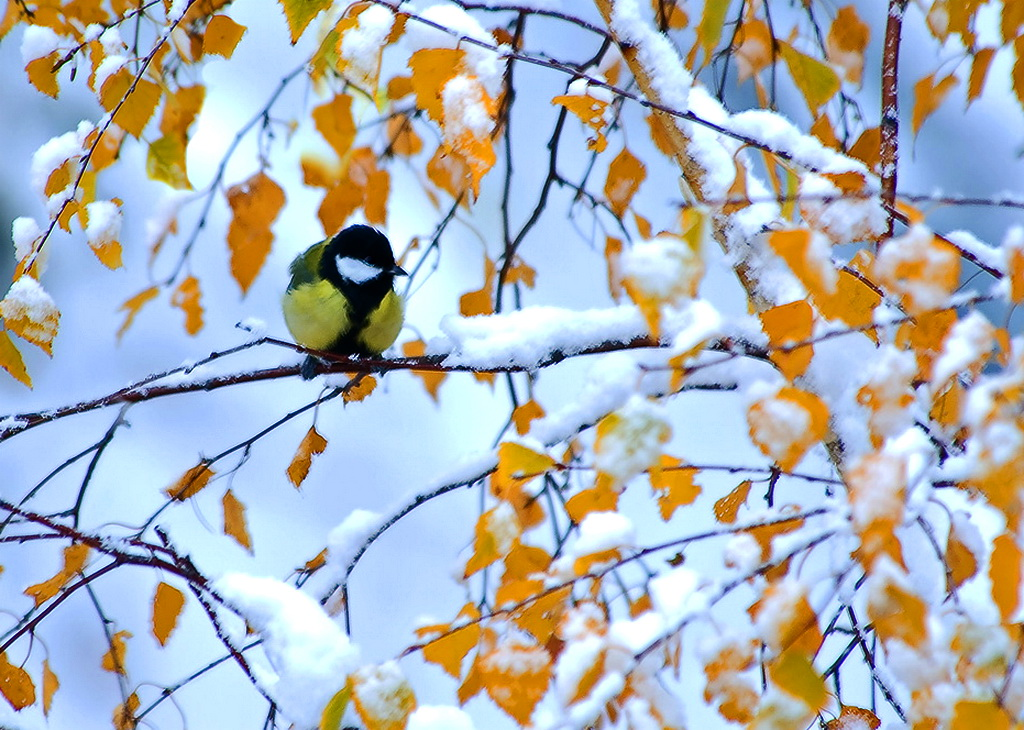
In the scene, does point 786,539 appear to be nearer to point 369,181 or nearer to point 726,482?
point 369,181

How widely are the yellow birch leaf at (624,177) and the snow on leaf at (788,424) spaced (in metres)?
0.94

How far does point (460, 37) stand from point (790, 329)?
0.45 meters

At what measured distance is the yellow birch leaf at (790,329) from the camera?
743mm

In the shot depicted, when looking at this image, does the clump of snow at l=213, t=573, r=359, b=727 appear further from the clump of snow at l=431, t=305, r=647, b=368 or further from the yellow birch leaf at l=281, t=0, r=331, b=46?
the yellow birch leaf at l=281, t=0, r=331, b=46

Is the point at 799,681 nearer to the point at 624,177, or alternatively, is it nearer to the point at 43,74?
the point at 624,177

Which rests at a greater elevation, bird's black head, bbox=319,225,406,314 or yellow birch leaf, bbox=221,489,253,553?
bird's black head, bbox=319,225,406,314

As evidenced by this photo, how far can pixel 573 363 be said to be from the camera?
3023mm

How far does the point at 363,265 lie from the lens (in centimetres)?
218

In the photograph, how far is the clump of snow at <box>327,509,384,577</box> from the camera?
4.20ft

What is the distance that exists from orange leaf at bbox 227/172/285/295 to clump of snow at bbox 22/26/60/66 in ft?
1.49

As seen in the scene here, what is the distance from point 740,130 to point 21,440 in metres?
2.70

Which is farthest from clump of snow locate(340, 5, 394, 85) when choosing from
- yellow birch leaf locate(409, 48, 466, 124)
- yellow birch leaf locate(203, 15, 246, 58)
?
yellow birch leaf locate(203, 15, 246, 58)

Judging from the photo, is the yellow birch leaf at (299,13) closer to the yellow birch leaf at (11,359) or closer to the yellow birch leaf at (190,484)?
the yellow birch leaf at (11,359)

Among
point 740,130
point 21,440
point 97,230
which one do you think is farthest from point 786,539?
point 21,440
